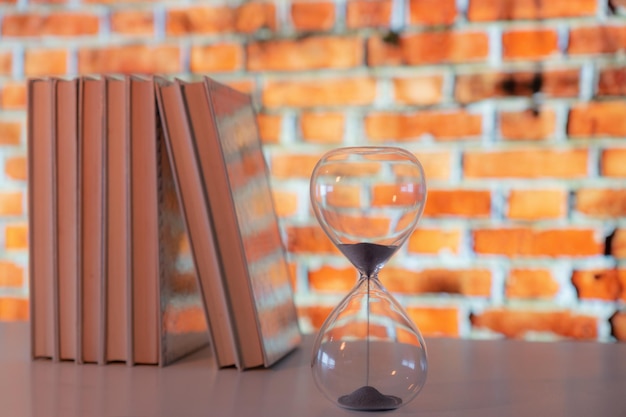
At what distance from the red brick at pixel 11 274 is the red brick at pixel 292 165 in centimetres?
55

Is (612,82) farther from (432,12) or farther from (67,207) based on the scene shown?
(67,207)

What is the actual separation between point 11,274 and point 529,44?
3.49 ft

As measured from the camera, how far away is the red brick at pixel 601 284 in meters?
1.23

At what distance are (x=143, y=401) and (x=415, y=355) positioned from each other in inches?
10.7

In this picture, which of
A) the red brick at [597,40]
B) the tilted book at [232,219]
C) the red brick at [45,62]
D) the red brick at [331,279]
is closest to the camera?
the tilted book at [232,219]

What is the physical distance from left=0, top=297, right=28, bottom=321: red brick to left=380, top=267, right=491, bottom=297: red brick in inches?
27.9

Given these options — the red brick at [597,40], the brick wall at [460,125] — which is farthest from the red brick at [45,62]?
the red brick at [597,40]

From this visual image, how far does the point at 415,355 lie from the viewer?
2.26 ft

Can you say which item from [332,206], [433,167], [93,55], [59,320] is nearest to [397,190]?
[332,206]

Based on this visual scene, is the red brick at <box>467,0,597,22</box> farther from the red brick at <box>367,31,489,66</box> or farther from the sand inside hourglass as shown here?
the sand inside hourglass

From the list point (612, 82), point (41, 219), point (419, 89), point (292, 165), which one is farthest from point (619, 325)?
point (41, 219)

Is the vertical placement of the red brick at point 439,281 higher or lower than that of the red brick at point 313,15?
lower

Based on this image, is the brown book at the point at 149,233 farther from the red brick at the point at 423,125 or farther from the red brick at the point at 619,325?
the red brick at the point at 619,325

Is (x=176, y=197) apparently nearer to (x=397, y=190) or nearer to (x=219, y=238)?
(x=219, y=238)
